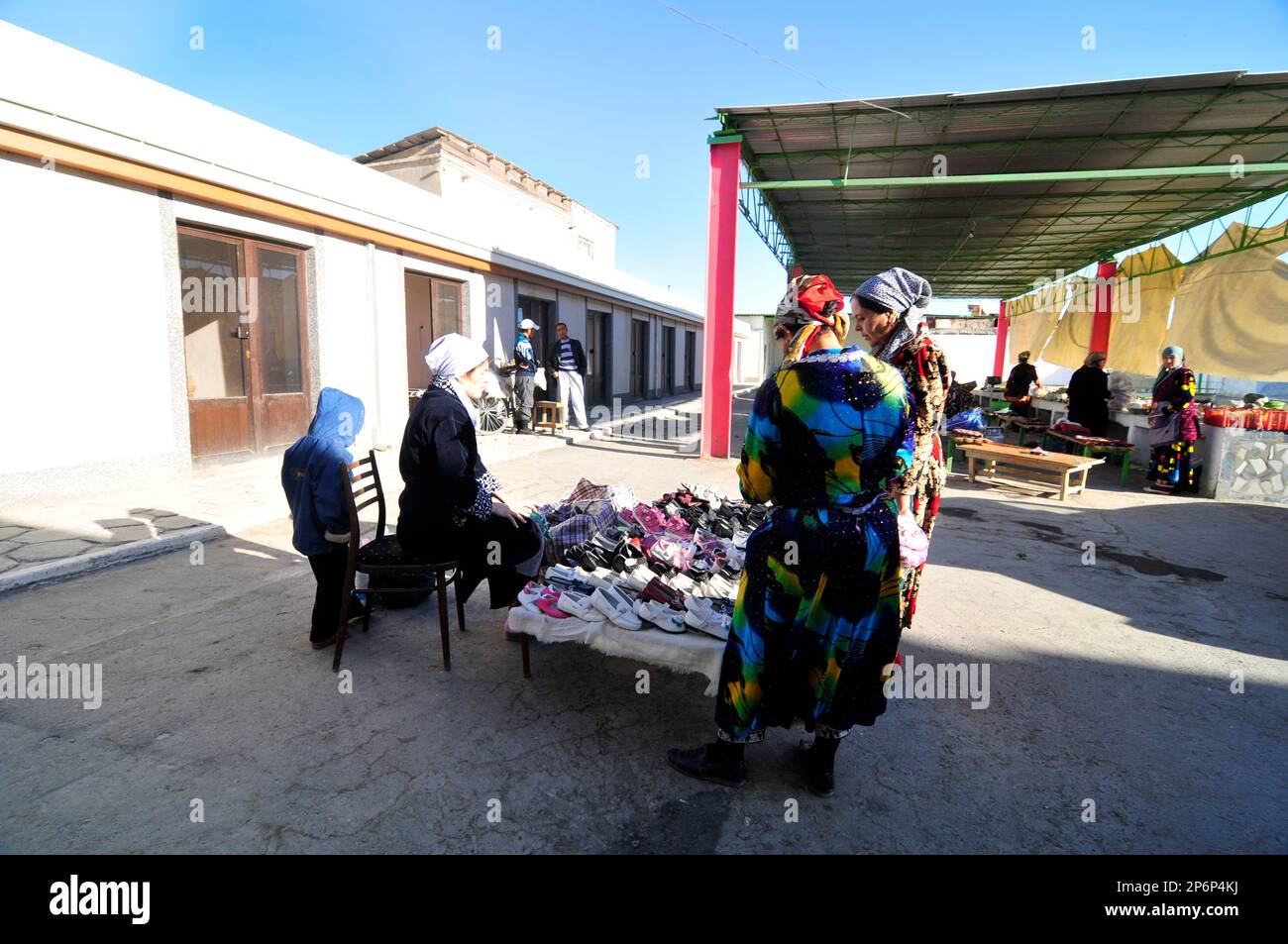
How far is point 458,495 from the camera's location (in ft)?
10.6

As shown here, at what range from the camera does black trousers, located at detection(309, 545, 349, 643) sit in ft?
11.2

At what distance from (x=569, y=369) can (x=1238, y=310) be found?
11.6 metres

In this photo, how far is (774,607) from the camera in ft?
7.36

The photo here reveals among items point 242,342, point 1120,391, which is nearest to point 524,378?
point 242,342

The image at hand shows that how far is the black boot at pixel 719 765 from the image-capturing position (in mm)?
2404

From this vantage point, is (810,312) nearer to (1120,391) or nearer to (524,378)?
(524,378)

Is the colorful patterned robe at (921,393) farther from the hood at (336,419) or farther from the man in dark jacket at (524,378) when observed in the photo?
the man in dark jacket at (524,378)

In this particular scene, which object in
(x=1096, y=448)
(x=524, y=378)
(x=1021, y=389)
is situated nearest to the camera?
(x=1096, y=448)

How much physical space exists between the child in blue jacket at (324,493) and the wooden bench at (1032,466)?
A: 305 inches

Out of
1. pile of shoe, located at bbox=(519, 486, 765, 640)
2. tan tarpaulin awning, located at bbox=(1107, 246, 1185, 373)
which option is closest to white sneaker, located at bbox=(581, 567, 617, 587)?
pile of shoe, located at bbox=(519, 486, 765, 640)

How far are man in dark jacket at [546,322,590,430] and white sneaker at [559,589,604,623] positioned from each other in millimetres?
9312

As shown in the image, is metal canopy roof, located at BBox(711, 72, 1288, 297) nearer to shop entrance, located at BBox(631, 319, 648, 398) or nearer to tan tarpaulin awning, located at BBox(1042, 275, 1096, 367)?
tan tarpaulin awning, located at BBox(1042, 275, 1096, 367)

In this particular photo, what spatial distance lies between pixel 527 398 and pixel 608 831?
32.8 feet

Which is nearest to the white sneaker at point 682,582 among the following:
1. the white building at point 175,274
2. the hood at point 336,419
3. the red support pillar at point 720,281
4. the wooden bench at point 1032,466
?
the hood at point 336,419
